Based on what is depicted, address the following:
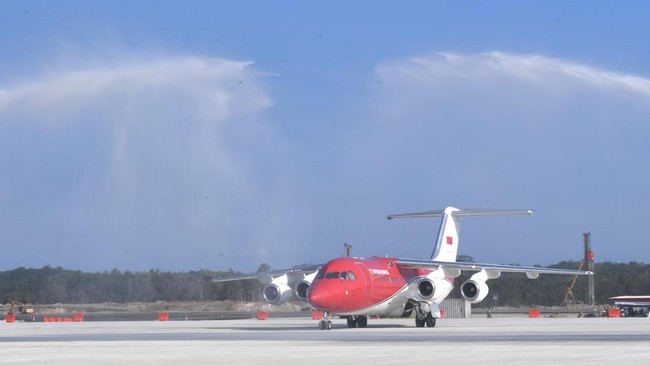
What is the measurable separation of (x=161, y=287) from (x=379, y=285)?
4954 cm

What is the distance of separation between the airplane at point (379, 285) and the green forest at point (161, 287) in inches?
1143

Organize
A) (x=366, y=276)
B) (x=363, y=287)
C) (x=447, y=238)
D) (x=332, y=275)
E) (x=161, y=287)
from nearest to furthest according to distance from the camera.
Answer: (x=332, y=275), (x=363, y=287), (x=366, y=276), (x=447, y=238), (x=161, y=287)

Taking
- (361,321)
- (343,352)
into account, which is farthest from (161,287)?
(343,352)

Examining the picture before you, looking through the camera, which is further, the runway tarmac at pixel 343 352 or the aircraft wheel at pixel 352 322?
the aircraft wheel at pixel 352 322

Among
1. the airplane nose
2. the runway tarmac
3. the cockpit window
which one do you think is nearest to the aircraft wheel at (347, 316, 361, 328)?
the cockpit window

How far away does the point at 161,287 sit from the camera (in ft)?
284

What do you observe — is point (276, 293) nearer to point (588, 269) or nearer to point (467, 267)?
point (467, 267)

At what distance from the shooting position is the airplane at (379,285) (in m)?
37.5

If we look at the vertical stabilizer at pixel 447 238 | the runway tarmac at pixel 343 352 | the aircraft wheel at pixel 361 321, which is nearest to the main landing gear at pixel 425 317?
the aircraft wheel at pixel 361 321

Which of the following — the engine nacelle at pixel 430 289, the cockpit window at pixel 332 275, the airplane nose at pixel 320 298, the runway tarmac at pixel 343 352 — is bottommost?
the runway tarmac at pixel 343 352

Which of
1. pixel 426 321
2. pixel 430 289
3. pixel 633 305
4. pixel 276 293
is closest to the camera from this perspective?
pixel 426 321

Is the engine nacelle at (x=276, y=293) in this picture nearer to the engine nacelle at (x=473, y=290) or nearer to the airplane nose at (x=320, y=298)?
the airplane nose at (x=320, y=298)

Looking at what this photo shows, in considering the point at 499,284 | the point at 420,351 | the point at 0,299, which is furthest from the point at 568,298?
the point at 420,351

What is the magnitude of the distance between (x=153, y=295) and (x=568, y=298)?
119ft
